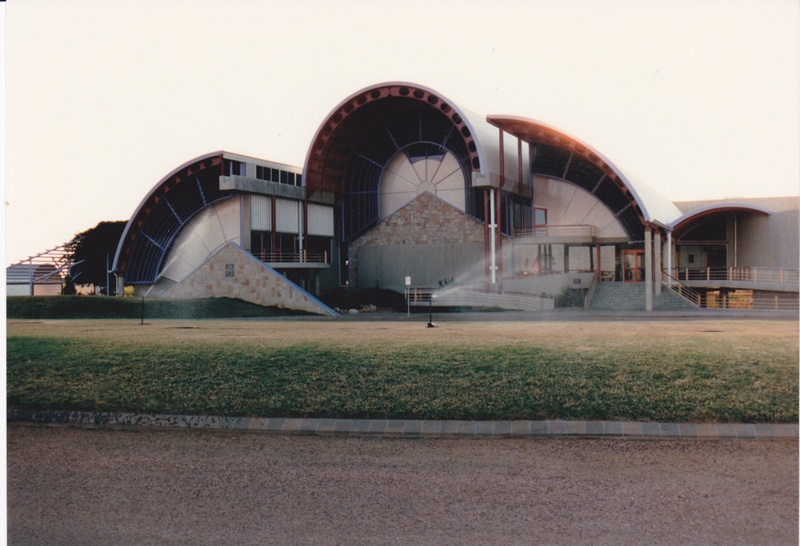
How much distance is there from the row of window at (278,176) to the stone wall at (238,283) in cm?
775

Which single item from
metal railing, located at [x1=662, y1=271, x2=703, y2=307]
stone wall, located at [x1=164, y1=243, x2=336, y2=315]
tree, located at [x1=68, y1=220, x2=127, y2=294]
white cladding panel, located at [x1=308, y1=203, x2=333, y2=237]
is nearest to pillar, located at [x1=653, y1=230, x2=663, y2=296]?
metal railing, located at [x1=662, y1=271, x2=703, y2=307]

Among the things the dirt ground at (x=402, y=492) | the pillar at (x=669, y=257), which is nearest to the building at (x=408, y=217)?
the pillar at (x=669, y=257)

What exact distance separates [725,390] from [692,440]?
5.22 feet

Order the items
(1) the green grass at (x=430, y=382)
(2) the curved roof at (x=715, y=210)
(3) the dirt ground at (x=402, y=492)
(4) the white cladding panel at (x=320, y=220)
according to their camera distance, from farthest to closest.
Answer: (4) the white cladding panel at (x=320, y=220) → (2) the curved roof at (x=715, y=210) → (1) the green grass at (x=430, y=382) → (3) the dirt ground at (x=402, y=492)

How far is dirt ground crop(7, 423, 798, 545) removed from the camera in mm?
5262

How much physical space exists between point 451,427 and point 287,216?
3504cm

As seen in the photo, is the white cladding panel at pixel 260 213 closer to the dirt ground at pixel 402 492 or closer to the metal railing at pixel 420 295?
the metal railing at pixel 420 295

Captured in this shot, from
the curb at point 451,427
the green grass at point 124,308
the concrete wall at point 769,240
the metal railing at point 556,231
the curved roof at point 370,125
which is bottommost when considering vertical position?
the curb at point 451,427

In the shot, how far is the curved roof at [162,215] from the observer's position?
41125 millimetres

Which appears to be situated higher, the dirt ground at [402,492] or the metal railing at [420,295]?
the metal railing at [420,295]

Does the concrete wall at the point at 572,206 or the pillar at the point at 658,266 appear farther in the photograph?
the concrete wall at the point at 572,206

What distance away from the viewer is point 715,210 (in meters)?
26.1

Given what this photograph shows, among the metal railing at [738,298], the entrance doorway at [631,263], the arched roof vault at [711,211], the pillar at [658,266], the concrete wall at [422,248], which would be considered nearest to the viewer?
the metal railing at [738,298]

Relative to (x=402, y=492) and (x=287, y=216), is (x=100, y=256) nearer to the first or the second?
(x=287, y=216)
